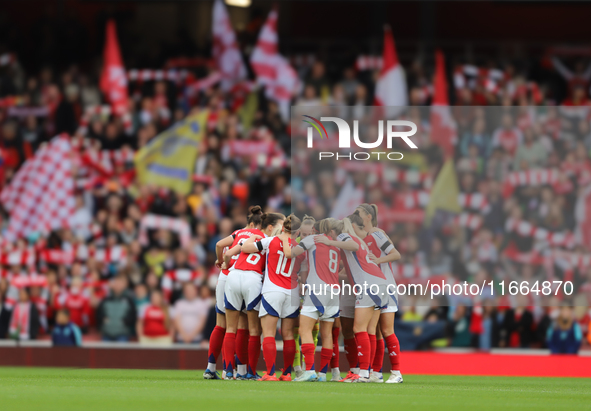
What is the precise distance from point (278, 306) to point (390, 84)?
923cm

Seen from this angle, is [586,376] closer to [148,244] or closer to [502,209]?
[502,209]

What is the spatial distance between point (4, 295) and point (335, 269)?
758 centimetres

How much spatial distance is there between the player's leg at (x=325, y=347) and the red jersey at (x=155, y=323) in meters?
5.19

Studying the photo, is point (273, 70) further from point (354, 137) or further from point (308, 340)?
point (308, 340)

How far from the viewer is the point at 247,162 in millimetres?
19156

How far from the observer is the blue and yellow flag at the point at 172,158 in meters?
18.8

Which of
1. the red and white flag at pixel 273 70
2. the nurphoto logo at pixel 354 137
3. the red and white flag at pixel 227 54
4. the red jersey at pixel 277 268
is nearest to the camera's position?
the red jersey at pixel 277 268

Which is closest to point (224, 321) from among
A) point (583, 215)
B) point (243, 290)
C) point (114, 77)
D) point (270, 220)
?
point (243, 290)

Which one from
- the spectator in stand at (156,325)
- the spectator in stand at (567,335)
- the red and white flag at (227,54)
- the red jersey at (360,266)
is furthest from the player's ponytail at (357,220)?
the red and white flag at (227,54)

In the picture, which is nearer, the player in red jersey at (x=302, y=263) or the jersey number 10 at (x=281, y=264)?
the jersey number 10 at (x=281, y=264)

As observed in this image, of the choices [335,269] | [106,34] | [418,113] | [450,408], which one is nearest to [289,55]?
[106,34]

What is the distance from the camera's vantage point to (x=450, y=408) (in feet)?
25.7

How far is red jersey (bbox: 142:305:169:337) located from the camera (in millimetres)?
15625

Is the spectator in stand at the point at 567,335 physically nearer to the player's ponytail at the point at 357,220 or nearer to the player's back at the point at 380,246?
the player's back at the point at 380,246
